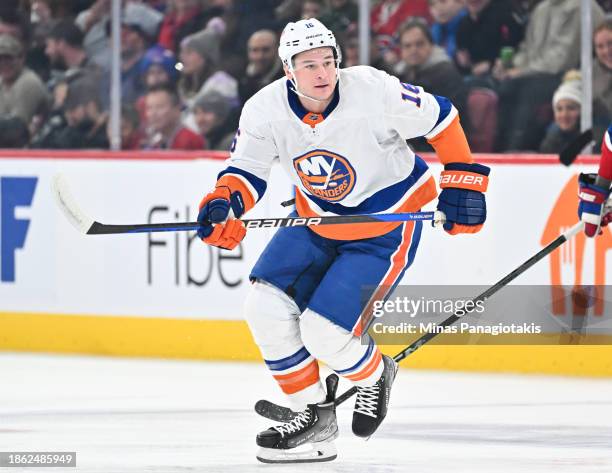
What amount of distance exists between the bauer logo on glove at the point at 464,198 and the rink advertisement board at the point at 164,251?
1.72 metres

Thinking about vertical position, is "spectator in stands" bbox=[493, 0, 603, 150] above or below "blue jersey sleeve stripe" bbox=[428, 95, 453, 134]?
below

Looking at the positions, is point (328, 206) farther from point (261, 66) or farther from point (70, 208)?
point (261, 66)

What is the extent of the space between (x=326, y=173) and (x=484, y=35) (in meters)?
2.32

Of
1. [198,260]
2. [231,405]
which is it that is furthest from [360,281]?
[198,260]

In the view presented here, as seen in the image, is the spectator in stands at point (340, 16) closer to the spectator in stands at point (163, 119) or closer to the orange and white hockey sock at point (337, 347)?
the spectator in stands at point (163, 119)

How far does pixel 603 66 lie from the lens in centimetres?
591

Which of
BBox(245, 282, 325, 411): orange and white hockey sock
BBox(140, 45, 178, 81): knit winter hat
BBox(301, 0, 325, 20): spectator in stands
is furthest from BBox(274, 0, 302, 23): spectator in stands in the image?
BBox(245, 282, 325, 411): orange and white hockey sock

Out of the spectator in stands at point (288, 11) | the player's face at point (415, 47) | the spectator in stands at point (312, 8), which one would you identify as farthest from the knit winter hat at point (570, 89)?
the spectator in stands at point (288, 11)

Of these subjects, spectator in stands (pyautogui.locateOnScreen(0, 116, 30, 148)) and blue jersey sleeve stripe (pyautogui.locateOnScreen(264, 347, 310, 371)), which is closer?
blue jersey sleeve stripe (pyautogui.locateOnScreen(264, 347, 310, 371))

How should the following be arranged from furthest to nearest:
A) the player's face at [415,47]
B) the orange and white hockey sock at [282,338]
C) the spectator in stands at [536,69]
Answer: the player's face at [415,47], the spectator in stands at [536,69], the orange and white hockey sock at [282,338]

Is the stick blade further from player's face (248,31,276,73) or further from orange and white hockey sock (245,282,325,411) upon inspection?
player's face (248,31,276,73)

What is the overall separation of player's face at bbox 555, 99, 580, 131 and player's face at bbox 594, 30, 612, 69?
8.2 inches

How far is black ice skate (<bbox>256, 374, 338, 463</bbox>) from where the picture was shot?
417 cm

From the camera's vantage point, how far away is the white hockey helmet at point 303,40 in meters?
4.02
